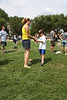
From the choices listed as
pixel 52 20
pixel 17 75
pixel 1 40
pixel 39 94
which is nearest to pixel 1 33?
pixel 1 40

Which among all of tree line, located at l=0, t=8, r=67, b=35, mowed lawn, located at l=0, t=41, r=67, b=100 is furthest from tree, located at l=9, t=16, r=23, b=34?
mowed lawn, located at l=0, t=41, r=67, b=100

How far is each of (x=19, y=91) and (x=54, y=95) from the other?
946mm

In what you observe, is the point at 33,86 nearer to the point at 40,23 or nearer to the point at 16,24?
the point at 40,23

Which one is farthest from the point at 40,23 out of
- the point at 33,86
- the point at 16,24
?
the point at 33,86

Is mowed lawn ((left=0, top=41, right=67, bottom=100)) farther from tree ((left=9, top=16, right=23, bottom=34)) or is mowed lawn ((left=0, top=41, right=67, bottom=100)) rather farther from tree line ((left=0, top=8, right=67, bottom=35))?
tree ((left=9, top=16, right=23, bottom=34))

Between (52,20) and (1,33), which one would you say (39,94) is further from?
(52,20)

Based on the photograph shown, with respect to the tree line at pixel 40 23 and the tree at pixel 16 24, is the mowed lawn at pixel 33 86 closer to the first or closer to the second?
the tree line at pixel 40 23

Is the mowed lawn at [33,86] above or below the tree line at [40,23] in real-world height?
below

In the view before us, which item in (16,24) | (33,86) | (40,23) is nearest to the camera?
(33,86)

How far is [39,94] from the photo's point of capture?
2924 mm

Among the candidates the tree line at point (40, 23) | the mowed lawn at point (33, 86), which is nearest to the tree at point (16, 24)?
the tree line at point (40, 23)

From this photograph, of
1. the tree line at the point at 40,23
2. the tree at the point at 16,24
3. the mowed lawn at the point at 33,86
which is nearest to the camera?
the mowed lawn at the point at 33,86

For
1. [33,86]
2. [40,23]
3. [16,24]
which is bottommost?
[33,86]

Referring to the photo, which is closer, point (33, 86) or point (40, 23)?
point (33, 86)
